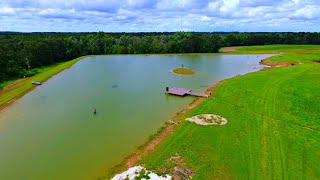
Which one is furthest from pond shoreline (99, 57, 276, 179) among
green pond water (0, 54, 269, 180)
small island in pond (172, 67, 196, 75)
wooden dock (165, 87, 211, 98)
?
small island in pond (172, 67, 196, 75)

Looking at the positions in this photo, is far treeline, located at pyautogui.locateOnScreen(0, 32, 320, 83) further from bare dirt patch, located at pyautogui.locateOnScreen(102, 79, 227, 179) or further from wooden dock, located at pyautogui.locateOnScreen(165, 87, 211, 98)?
bare dirt patch, located at pyautogui.locateOnScreen(102, 79, 227, 179)

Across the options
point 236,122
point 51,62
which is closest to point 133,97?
point 236,122

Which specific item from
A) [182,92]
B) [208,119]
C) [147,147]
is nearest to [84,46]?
[182,92]

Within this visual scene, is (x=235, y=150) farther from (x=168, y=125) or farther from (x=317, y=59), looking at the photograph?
(x=317, y=59)

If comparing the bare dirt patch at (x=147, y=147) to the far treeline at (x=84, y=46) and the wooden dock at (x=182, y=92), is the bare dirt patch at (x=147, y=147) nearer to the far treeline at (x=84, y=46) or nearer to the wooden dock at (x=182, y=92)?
the wooden dock at (x=182, y=92)

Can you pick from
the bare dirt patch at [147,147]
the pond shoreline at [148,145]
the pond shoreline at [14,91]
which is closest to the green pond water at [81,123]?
the pond shoreline at [148,145]
